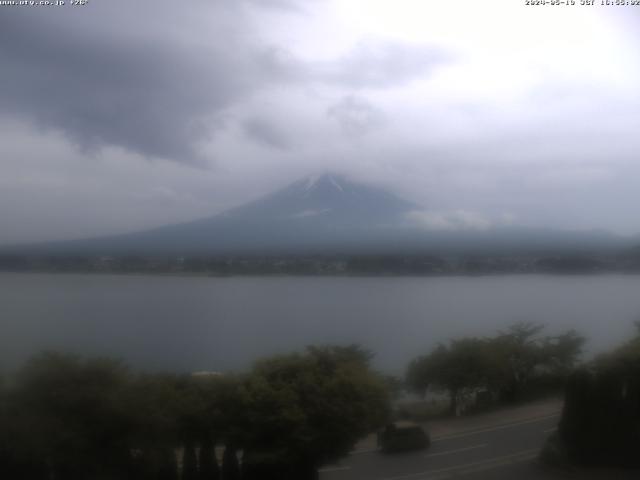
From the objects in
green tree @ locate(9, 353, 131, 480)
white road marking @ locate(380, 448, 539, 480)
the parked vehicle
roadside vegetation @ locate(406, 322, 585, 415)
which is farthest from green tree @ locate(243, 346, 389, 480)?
green tree @ locate(9, 353, 131, 480)

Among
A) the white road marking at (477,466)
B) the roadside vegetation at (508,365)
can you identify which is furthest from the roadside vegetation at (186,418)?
the roadside vegetation at (508,365)

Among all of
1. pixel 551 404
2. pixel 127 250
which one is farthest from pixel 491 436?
pixel 127 250

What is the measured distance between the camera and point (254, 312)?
A: 4.73 metres

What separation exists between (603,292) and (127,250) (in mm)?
3662

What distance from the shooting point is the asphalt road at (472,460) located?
4.57 meters

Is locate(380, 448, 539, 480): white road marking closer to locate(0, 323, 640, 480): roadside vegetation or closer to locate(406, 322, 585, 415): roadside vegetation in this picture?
locate(0, 323, 640, 480): roadside vegetation

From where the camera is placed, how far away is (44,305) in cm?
442

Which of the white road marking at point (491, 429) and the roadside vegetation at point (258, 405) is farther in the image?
the white road marking at point (491, 429)

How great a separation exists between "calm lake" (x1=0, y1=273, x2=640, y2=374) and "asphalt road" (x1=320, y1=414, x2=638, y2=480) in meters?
0.65

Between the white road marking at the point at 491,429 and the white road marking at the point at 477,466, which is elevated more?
the white road marking at the point at 491,429

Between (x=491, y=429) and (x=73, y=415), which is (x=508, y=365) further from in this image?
(x=73, y=415)

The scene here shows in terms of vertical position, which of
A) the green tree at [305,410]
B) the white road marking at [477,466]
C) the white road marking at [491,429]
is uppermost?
the green tree at [305,410]

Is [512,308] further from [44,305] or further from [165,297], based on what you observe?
[44,305]

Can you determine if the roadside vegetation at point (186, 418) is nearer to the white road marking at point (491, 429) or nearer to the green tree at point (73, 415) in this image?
the green tree at point (73, 415)
